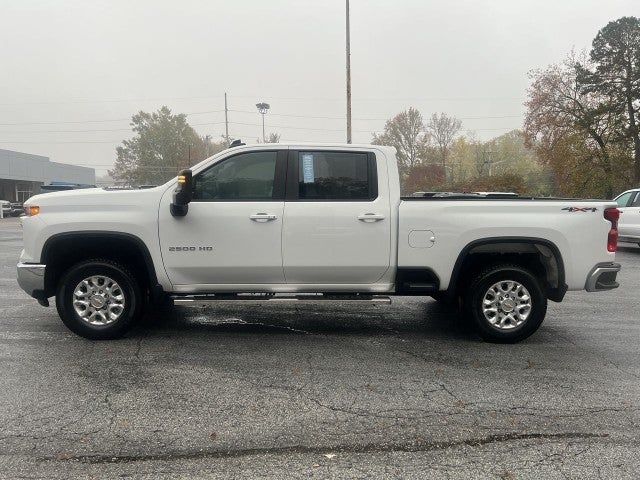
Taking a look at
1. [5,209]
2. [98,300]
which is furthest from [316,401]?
[5,209]

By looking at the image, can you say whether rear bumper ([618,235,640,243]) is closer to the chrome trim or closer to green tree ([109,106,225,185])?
the chrome trim

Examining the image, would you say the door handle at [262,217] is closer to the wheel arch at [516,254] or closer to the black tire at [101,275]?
the black tire at [101,275]

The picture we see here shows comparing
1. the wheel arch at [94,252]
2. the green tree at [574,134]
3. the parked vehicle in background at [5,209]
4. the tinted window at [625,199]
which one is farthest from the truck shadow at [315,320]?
the parked vehicle in background at [5,209]

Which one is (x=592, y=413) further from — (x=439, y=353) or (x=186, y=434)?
(x=186, y=434)

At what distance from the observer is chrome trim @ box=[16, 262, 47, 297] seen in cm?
548

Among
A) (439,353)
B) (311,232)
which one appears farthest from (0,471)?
(439,353)

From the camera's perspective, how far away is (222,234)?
217 inches

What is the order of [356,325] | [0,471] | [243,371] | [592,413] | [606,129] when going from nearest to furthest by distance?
[0,471]
[592,413]
[243,371]
[356,325]
[606,129]

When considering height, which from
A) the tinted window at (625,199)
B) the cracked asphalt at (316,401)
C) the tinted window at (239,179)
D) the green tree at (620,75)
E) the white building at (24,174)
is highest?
the green tree at (620,75)

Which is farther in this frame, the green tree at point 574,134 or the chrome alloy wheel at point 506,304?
the green tree at point 574,134

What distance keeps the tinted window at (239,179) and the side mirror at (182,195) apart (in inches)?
8.5

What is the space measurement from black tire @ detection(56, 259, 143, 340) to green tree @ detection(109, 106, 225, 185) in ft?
250

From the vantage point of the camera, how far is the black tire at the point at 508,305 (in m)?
5.59

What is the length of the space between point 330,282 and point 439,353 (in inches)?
51.6
